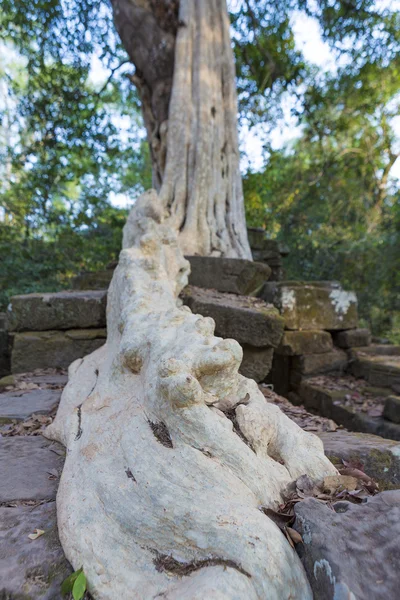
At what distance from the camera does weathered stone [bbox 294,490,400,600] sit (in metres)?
0.84

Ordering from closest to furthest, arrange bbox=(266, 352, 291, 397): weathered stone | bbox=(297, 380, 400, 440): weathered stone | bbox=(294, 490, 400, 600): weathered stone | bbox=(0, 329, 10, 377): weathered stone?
bbox=(294, 490, 400, 600): weathered stone
bbox=(297, 380, 400, 440): weathered stone
bbox=(0, 329, 10, 377): weathered stone
bbox=(266, 352, 291, 397): weathered stone

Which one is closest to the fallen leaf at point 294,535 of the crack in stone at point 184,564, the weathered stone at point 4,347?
the crack in stone at point 184,564

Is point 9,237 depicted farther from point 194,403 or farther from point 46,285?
point 194,403

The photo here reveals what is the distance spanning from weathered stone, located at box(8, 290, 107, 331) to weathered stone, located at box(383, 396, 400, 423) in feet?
8.40

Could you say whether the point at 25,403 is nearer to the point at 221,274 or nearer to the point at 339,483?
the point at 339,483

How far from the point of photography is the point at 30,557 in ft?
3.42

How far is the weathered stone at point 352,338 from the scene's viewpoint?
4.25 metres

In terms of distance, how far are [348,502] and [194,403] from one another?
533mm

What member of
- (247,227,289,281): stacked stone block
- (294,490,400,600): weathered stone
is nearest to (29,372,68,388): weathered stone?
(294,490,400,600): weathered stone

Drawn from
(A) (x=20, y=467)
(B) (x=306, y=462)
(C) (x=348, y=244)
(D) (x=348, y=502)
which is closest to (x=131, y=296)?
(A) (x=20, y=467)

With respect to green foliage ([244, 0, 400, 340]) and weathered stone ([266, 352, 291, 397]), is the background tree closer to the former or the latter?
green foliage ([244, 0, 400, 340])

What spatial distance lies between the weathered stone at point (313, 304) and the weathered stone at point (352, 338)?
0.25ft

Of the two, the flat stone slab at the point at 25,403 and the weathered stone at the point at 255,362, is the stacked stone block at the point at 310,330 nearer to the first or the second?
the weathered stone at the point at 255,362

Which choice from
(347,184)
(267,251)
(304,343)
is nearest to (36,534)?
(304,343)
